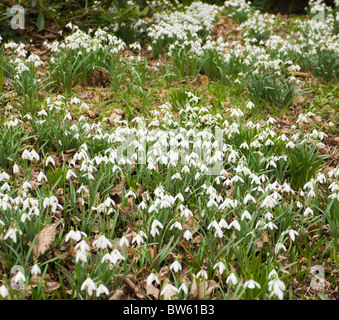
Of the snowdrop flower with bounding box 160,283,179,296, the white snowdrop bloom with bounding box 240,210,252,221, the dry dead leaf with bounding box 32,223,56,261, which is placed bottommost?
the dry dead leaf with bounding box 32,223,56,261

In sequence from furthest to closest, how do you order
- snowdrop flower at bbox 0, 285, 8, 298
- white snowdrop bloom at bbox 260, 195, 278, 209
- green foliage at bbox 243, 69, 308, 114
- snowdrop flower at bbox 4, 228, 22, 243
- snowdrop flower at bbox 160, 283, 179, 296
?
green foliage at bbox 243, 69, 308, 114 < white snowdrop bloom at bbox 260, 195, 278, 209 < snowdrop flower at bbox 4, 228, 22, 243 < snowdrop flower at bbox 160, 283, 179, 296 < snowdrop flower at bbox 0, 285, 8, 298

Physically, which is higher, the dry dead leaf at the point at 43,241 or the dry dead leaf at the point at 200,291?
the dry dead leaf at the point at 43,241

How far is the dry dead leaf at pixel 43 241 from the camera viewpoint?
2123mm

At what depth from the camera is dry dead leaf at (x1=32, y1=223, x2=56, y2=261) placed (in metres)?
2.12

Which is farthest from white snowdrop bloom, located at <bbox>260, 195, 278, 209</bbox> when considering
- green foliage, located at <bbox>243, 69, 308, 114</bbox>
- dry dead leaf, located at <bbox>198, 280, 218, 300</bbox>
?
green foliage, located at <bbox>243, 69, 308, 114</bbox>

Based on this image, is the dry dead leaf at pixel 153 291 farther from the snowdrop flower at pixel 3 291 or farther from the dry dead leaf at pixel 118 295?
the snowdrop flower at pixel 3 291

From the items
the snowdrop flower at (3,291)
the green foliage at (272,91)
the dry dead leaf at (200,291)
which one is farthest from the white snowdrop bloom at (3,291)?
the green foliage at (272,91)

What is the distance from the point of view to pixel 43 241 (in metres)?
2.17

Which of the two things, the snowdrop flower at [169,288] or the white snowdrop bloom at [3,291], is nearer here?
the white snowdrop bloom at [3,291]

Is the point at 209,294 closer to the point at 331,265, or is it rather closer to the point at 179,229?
the point at 179,229

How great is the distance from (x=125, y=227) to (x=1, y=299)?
922mm

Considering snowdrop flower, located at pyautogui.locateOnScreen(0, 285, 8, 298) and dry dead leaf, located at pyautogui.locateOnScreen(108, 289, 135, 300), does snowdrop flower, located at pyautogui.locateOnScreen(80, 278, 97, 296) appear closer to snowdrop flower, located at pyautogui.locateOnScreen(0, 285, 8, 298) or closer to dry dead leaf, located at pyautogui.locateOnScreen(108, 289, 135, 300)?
dry dead leaf, located at pyautogui.locateOnScreen(108, 289, 135, 300)

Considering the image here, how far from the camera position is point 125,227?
254cm
